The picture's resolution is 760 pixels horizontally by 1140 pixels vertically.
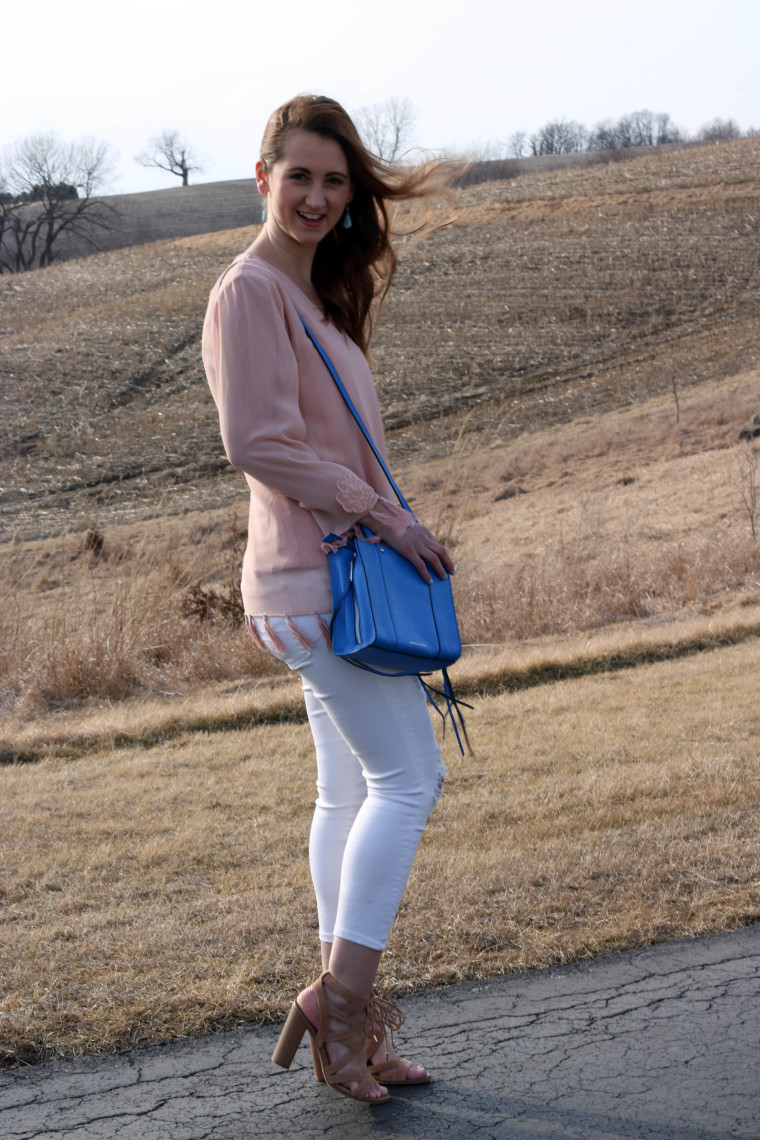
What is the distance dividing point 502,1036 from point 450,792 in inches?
77.2

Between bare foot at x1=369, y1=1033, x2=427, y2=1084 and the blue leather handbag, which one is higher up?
the blue leather handbag

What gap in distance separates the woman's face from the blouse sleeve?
0.22 metres

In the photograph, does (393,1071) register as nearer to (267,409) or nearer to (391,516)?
(391,516)

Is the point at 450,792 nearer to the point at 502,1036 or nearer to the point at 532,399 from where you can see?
the point at 502,1036

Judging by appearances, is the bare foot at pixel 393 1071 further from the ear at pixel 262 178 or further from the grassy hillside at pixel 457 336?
the grassy hillside at pixel 457 336

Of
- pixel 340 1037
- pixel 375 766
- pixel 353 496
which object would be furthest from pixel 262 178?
pixel 340 1037

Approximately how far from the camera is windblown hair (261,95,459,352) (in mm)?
2348

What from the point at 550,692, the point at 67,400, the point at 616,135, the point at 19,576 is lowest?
the point at 550,692

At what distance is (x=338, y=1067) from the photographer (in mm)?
2309

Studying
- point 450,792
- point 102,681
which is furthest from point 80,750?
point 450,792

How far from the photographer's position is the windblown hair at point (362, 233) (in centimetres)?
235

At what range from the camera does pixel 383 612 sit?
7.02ft

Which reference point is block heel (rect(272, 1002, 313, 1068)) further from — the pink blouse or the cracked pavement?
the pink blouse

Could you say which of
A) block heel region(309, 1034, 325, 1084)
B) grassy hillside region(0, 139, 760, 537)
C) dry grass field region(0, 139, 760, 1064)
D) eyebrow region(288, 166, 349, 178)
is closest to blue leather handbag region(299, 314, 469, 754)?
eyebrow region(288, 166, 349, 178)
